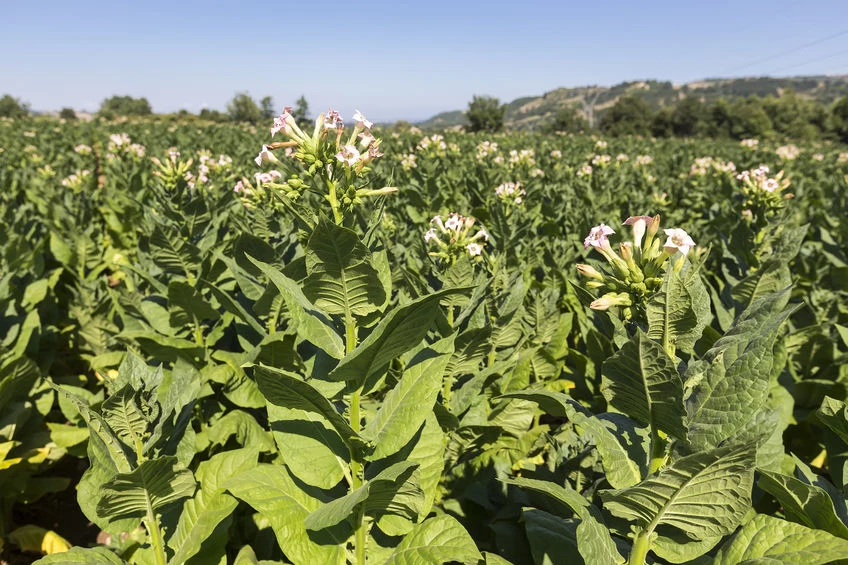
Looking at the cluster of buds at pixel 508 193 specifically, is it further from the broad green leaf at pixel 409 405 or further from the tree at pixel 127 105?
the tree at pixel 127 105

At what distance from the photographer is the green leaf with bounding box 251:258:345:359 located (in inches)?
65.7

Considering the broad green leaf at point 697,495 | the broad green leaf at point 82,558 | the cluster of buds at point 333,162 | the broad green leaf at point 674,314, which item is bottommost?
the broad green leaf at point 82,558

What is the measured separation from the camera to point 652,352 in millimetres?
1167

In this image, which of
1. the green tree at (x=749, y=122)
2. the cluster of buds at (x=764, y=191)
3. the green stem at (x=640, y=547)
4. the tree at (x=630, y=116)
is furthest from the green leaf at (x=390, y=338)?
the green tree at (x=749, y=122)

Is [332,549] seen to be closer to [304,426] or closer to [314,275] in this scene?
[304,426]

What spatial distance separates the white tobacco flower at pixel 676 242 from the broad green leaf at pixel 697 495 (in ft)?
2.03

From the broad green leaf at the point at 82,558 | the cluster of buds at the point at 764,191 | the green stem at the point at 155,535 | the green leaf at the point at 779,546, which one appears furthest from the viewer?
the cluster of buds at the point at 764,191

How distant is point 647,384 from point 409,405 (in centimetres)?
83

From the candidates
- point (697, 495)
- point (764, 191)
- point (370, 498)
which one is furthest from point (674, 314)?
point (764, 191)

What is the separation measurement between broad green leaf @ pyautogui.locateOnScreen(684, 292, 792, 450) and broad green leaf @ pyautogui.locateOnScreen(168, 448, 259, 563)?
1.75 metres

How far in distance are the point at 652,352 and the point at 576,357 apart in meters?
2.58

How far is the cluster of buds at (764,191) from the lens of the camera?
4168mm

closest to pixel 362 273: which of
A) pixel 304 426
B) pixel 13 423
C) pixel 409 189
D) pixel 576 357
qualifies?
pixel 304 426

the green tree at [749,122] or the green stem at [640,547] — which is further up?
the green tree at [749,122]
